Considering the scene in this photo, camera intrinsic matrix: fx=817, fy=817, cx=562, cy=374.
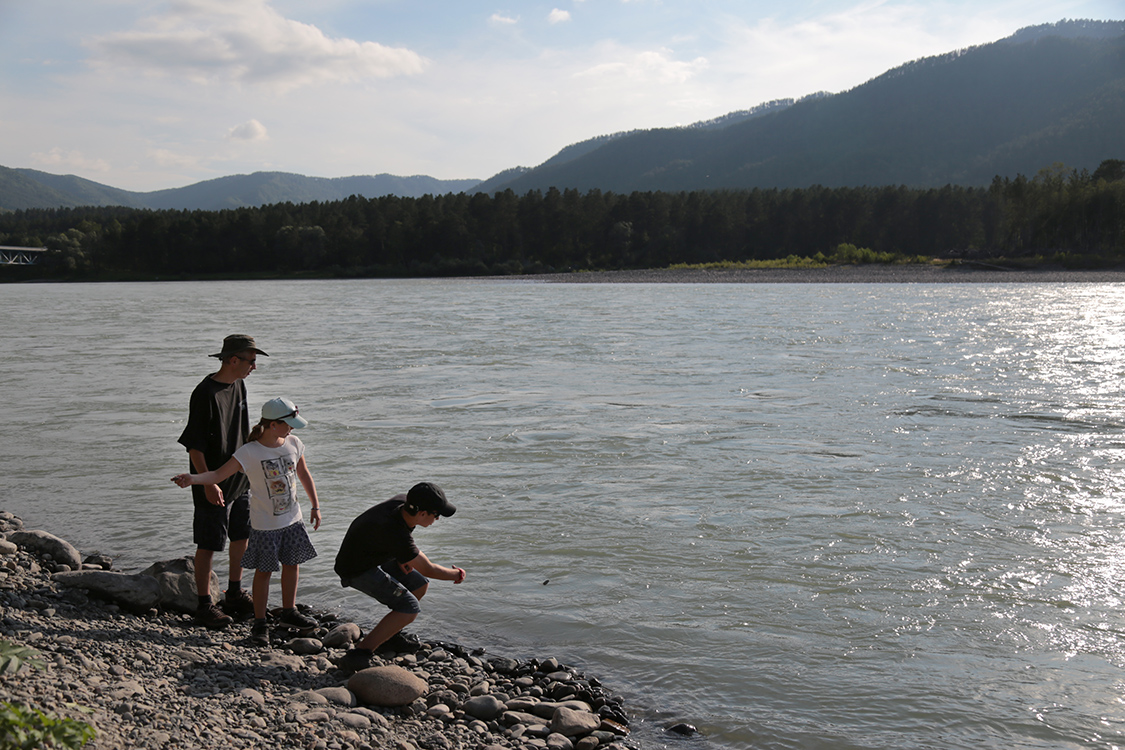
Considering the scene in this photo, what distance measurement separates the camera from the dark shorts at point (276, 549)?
18.2 feet

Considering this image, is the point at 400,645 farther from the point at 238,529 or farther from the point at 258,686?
the point at 238,529

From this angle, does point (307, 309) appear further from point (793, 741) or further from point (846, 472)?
point (793, 741)

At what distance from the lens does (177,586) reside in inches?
237

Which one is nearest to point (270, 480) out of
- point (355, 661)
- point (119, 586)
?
point (355, 661)

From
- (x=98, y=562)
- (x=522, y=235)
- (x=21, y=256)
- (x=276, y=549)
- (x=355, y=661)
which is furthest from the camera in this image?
(x=21, y=256)

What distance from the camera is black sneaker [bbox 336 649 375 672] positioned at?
5094 mm

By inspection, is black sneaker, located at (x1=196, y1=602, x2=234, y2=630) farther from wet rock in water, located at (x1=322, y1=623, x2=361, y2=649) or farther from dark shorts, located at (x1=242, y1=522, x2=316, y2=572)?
wet rock in water, located at (x1=322, y1=623, x2=361, y2=649)

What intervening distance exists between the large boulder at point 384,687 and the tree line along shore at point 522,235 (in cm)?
10538

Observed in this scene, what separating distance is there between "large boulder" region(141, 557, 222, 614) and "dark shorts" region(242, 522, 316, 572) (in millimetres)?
728

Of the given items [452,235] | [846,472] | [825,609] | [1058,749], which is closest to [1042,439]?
[846,472]

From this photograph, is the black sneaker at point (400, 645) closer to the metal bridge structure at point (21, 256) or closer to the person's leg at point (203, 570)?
the person's leg at point (203, 570)

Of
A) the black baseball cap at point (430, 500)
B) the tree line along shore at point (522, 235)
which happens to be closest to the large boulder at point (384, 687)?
the black baseball cap at point (430, 500)

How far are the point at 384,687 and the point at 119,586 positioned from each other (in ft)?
8.10

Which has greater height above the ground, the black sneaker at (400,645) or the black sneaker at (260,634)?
the black sneaker at (260,634)
